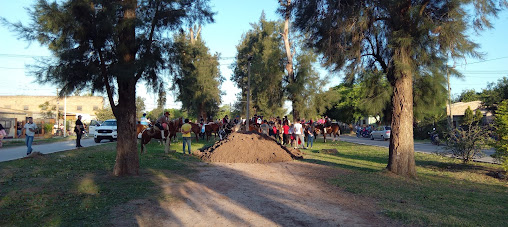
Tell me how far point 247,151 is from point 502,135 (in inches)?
341

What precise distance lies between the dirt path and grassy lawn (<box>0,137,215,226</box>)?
457 millimetres

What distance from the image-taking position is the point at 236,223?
6.07 metres

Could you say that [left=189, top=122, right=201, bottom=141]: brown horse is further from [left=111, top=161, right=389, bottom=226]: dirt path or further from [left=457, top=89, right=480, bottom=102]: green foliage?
[left=457, top=89, right=480, bottom=102]: green foliage

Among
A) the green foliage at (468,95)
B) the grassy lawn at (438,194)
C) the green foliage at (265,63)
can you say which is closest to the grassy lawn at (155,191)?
the grassy lawn at (438,194)

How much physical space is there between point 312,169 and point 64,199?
781 cm

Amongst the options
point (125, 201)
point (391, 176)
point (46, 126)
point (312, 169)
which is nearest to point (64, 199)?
point (125, 201)

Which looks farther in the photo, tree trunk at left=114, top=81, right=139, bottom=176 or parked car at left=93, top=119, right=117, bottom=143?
parked car at left=93, top=119, right=117, bottom=143

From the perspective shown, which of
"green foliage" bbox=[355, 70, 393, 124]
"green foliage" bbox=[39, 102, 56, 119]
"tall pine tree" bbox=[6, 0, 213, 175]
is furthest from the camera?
"green foliage" bbox=[39, 102, 56, 119]

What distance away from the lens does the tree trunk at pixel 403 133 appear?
11.0m

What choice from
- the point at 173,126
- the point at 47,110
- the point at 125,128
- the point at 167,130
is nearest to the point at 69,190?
the point at 125,128

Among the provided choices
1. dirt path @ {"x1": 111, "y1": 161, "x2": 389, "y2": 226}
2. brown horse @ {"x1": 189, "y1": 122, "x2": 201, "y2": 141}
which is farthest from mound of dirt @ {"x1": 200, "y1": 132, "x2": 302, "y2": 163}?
brown horse @ {"x1": 189, "y1": 122, "x2": 201, "y2": 141}

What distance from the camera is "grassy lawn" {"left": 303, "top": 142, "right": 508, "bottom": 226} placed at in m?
6.49

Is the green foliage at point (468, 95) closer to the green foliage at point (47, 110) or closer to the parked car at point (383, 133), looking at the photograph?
the parked car at point (383, 133)

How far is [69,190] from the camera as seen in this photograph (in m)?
8.17
